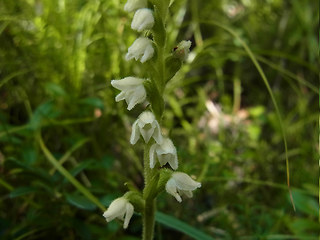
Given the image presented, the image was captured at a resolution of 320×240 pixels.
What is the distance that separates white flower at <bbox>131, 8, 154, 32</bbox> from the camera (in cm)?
85

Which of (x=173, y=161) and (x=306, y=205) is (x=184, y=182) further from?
(x=306, y=205)

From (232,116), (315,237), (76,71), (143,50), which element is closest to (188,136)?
(232,116)

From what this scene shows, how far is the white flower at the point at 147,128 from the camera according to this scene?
0.85 m

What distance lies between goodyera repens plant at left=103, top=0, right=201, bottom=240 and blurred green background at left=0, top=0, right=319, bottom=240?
0.48 feet

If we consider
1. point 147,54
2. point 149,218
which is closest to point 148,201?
point 149,218

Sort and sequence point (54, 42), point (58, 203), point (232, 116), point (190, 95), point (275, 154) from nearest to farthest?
point (58, 203) → point (54, 42) → point (275, 154) → point (232, 116) → point (190, 95)

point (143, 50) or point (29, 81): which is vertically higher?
point (143, 50)

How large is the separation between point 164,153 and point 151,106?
0.12 meters

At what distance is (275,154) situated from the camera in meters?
1.73

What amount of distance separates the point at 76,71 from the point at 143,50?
66 centimetres

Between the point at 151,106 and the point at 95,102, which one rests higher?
the point at 151,106

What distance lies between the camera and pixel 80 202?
1.07 m

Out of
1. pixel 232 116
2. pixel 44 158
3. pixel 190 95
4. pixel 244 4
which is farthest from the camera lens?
pixel 244 4

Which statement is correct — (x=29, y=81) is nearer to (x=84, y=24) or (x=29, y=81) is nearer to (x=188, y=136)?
(x=84, y=24)
